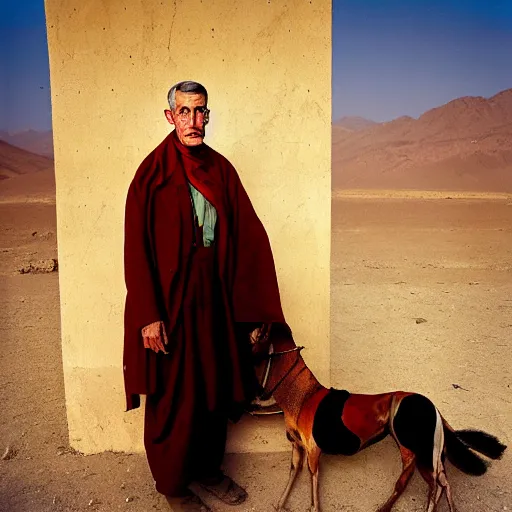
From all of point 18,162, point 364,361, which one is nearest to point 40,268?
point 364,361

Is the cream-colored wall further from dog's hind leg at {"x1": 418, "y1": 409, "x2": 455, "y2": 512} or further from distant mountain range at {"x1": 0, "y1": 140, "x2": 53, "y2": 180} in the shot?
distant mountain range at {"x1": 0, "y1": 140, "x2": 53, "y2": 180}

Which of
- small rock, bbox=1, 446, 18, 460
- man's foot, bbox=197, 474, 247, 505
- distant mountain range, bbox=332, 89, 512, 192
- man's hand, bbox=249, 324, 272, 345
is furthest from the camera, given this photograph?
distant mountain range, bbox=332, 89, 512, 192

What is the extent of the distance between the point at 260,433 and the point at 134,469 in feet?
2.55

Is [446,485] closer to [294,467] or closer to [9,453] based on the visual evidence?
[294,467]

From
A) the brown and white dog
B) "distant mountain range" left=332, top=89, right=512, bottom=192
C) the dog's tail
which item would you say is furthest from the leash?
"distant mountain range" left=332, top=89, right=512, bottom=192

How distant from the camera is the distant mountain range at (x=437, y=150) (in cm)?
3647

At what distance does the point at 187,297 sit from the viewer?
3.23 meters

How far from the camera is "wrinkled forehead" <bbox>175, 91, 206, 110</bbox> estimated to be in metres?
3.12

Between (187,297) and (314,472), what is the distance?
3.53 feet

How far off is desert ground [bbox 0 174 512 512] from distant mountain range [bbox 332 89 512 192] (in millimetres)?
23839

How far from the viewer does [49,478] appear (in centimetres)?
376

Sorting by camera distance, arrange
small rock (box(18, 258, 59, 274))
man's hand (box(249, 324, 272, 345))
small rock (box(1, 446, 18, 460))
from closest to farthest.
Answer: man's hand (box(249, 324, 272, 345))
small rock (box(1, 446, 18, 460))
small rock (box(18, 258, 59, 274))

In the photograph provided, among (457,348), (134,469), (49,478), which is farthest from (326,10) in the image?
(457,348)

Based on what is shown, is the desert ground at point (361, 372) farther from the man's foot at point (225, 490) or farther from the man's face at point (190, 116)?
the man's face at point (190, 116)
